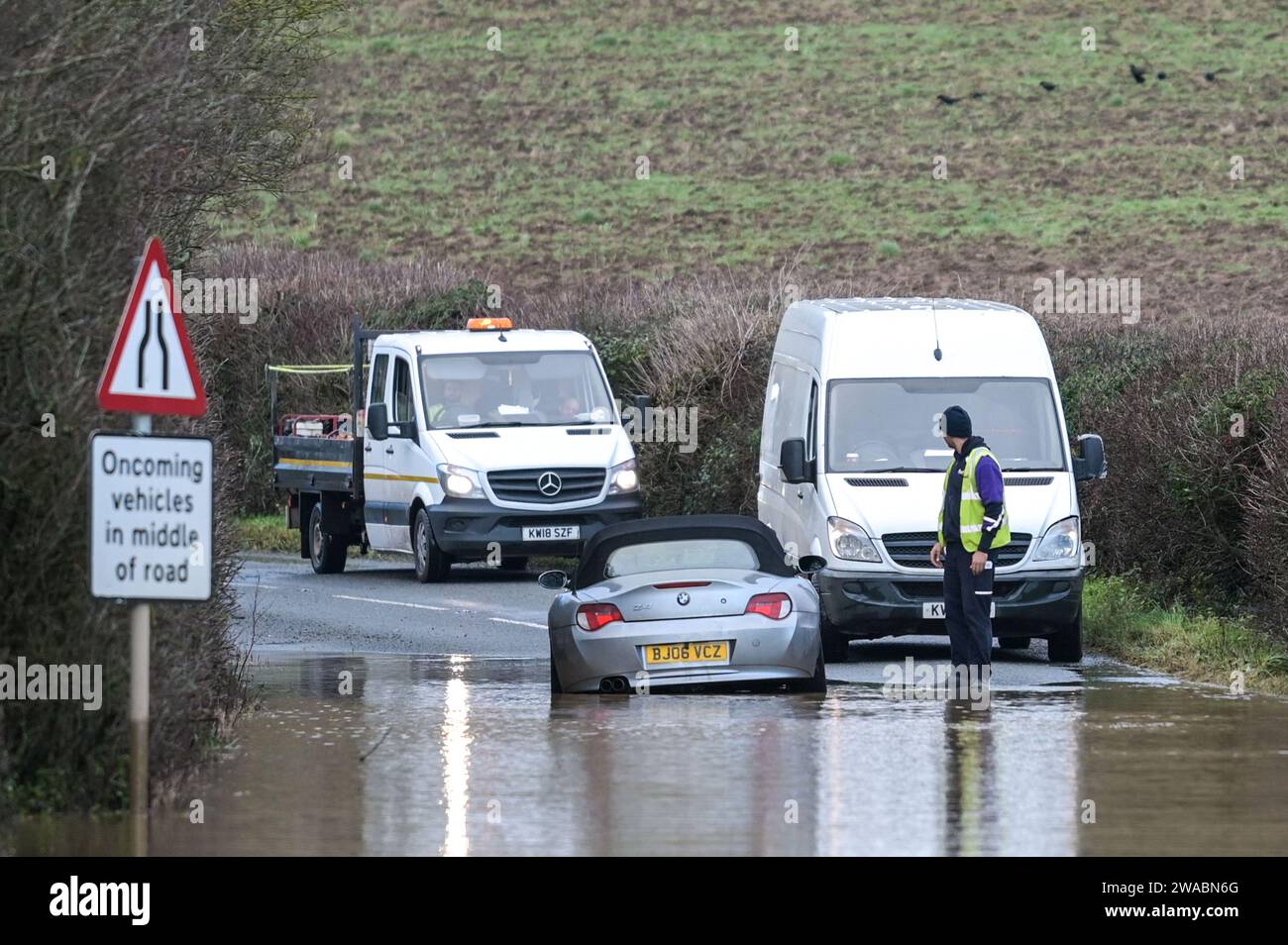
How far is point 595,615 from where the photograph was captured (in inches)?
628

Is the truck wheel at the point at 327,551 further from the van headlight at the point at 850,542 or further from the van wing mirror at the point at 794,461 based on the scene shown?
the van headlight at the point at 850,542

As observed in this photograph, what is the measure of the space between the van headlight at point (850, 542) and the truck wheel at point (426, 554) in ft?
27.0

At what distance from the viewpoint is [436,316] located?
38.4m

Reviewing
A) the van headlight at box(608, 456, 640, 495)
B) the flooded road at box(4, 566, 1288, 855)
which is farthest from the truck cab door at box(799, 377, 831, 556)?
the van headlight at box(608, 456, 640, 495)

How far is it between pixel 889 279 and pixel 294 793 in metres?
42.1

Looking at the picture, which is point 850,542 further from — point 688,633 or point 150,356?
point 150,356

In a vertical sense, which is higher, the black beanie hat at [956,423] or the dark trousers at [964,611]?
the black beanie hat at [956,423]

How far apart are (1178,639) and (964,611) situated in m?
2.98

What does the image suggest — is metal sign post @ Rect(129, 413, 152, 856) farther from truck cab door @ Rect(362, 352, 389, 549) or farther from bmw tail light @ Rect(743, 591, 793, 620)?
truck cab door @ Rect(362, 352, 389, 549)

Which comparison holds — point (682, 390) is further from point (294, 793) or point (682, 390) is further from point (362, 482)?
Result: point (294, 793)

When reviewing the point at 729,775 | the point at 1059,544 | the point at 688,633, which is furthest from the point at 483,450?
the point at 729,775

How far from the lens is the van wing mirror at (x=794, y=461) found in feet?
63.6

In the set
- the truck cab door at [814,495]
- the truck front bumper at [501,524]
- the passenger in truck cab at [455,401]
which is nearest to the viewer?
the truck cab door at [814,495]

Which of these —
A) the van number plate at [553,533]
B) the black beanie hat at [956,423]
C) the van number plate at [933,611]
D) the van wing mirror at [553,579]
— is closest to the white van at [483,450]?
the van number plate at [553,533]
